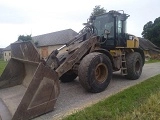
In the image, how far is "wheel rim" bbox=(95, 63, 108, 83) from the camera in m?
6.26

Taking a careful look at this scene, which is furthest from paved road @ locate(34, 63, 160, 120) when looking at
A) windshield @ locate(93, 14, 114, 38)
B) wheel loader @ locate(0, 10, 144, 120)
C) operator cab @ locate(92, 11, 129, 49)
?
windshield @ locate(93, 14, 114, 38)

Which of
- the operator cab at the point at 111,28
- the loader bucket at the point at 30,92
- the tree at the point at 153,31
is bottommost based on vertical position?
the loader bucket at the point at 30,92

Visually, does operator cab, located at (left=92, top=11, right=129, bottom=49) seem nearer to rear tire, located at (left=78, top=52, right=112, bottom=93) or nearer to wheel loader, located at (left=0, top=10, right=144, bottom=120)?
wheel loader, located at (left=0, top=10, right=144, bottom=120)

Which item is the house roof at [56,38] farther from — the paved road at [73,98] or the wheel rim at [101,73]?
the wheel rim at [101,73]

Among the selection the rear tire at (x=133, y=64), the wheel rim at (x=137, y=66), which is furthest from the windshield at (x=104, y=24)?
the wheel rim at (x=137, y=66)

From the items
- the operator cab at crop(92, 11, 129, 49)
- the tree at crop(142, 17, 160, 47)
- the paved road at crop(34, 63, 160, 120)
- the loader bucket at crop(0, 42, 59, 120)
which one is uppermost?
the tree at crop(142, 17, 160, 47)

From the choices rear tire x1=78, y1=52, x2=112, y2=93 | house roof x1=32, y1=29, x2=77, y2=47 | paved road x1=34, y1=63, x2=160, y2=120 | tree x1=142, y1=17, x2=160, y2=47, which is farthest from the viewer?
tree x1=142, y1=17, x2=160, y2=47

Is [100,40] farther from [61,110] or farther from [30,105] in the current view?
[30,105]

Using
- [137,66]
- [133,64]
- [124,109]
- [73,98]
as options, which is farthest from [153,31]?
[124,109]

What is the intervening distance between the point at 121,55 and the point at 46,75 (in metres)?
3.73

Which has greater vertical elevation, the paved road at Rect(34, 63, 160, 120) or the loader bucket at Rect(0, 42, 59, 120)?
the loader bucket at Rect(0, 42, 59, 120)

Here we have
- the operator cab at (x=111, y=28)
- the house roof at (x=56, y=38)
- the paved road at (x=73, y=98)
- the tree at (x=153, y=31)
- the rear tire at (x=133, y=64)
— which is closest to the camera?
the paved road at (x=73, y=98)

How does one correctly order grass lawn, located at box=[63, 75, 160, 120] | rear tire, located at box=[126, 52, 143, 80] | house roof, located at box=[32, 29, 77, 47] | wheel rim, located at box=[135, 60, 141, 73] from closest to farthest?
1. grass lawn, located at box=[63, 75, 160, 120]
2. rear tire, located at box=[126, 52, 143, 80]
3. wheel rim, located at box=[135, 60, 141, 73]
4. house roof, located at box=[32, 29, 77, 47]

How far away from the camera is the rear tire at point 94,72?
570 centimetres
